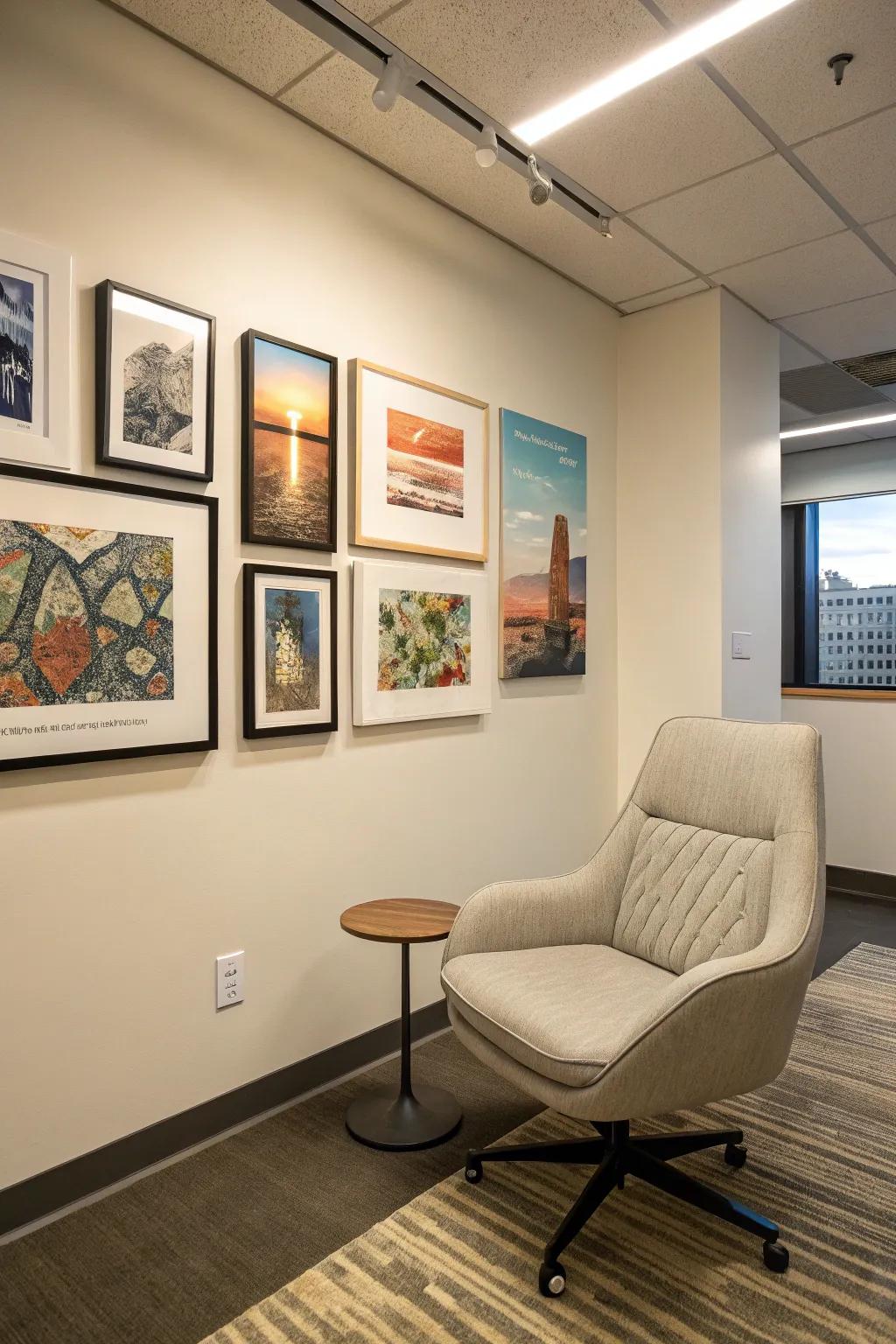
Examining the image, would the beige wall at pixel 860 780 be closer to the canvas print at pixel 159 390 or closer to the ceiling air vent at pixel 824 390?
the ceiling air vent at pixel 824 390

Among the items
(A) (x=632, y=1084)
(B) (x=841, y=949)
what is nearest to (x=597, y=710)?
(B) (x=841, y=949)

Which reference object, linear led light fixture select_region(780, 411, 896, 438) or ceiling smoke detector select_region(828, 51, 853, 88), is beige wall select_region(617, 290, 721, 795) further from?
linear led light fixture select_region(780, 411, 896, 438)

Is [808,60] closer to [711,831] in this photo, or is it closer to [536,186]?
[536,186]

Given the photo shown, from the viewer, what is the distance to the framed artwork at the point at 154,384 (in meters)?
1.95

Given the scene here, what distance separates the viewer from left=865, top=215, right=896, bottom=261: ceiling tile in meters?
2.91

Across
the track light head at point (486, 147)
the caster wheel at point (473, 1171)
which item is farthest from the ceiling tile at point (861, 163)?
the caster wheel at point (473, 1171)

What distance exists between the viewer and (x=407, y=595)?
8.85ft

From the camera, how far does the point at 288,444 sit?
234 centimetres

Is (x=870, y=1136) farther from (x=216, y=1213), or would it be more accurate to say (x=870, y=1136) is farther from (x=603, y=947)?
(x=216, y=1213)

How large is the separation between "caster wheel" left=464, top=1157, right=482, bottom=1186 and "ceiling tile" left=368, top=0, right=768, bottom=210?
2.58 metres

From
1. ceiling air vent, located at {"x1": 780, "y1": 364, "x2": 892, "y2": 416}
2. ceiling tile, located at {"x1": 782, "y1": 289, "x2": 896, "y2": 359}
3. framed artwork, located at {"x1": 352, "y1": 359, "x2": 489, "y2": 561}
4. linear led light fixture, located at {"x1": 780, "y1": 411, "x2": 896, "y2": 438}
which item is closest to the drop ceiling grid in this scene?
ceiling tile, located at {"x1": 782, "y1": 289, "x2": 896, "y2": 359}

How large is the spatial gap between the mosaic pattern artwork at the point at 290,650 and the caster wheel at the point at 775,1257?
160 cm

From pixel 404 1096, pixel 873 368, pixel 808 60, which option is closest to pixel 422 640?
pixel 404 1096

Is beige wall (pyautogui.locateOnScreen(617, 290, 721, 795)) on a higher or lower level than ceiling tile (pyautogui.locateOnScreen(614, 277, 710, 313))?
lower
